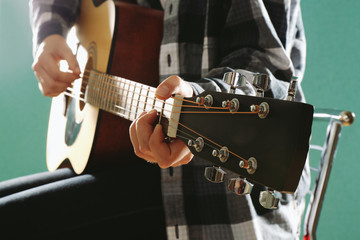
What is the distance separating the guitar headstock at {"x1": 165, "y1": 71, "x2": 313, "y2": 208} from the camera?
1.15ft

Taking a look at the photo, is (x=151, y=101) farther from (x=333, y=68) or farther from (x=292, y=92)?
(x=333, y=68)

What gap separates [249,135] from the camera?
413 millimetres

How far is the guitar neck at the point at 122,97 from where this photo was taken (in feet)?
1.92

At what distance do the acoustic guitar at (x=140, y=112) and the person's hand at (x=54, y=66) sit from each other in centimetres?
5

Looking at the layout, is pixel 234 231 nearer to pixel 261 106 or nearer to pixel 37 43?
pixel 261 106

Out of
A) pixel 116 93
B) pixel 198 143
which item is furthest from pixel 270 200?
pixel 116 93

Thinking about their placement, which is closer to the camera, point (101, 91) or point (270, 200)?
point (270, 200)

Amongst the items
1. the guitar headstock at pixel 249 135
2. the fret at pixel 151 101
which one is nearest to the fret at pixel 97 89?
the fret at pixel 151 101

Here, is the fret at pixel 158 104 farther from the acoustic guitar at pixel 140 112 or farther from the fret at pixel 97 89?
the fret at pixel 97 89

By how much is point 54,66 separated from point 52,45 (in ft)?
0.26

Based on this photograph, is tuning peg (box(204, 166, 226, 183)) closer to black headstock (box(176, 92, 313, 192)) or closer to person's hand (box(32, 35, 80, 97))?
black headstock (box(176, 92, 313, 192))

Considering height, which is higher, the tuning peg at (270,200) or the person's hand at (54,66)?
the person's hand at (54,66)

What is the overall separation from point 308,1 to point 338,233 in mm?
1346

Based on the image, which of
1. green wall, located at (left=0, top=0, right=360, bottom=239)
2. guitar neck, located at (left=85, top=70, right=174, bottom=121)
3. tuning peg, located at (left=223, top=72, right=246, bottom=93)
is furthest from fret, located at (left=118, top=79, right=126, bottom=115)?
green wall, located at (left=0, top=0, right=360, bottom=239)
